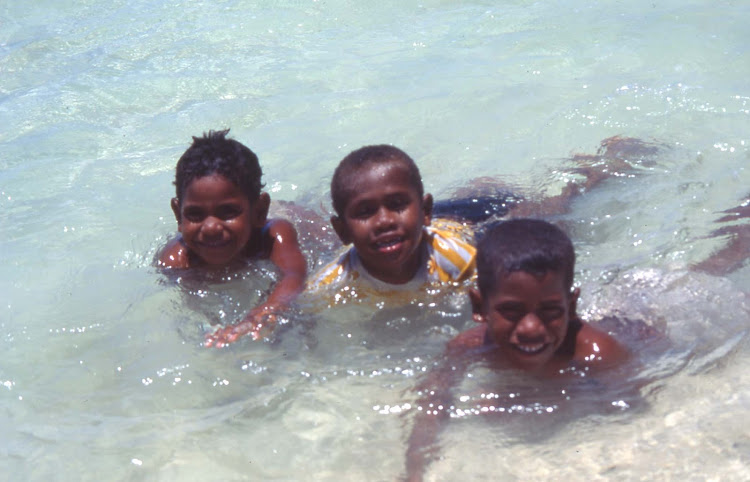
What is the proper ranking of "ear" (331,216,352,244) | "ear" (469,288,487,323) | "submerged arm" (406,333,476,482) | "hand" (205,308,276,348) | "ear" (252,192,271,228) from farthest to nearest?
"ear" (252,192,271,228) → "ear" (331,216,352,244) → "hand" (205,308,276,348) → "ear" (469,288,487,323) → "submerged arm" (406,333,476,482)

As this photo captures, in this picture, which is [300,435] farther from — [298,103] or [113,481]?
[298,103]

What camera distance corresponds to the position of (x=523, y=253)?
3.04m

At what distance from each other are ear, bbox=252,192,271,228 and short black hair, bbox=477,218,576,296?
1516 mm

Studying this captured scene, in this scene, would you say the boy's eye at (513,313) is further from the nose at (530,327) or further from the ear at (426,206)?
the ear at (426,206)

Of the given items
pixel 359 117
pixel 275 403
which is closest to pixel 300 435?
pixel 275 403

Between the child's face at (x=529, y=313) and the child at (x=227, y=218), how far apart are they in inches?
44.6

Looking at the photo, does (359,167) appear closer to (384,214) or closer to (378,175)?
(378,175)

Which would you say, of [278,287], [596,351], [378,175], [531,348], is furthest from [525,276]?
[278,287]

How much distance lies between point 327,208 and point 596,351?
2250mm

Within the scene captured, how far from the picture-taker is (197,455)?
306cm

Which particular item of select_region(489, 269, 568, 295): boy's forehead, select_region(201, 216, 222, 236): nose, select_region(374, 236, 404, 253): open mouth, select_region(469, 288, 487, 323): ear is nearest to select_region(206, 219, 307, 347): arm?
select_region(201, 216, 222, 236): nose

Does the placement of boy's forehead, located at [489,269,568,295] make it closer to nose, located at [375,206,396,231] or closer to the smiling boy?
the smiling boy

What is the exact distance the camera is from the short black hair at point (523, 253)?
3031 mm

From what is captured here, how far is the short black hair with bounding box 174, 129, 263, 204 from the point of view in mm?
4109
